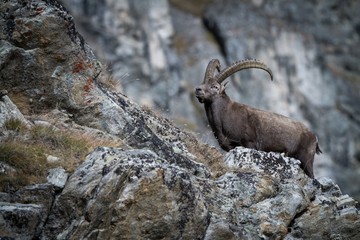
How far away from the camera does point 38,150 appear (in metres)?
12.8

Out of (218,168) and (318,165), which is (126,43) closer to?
(318,165)

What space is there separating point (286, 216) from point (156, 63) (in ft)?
233

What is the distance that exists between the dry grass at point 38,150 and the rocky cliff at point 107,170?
0.05 ft

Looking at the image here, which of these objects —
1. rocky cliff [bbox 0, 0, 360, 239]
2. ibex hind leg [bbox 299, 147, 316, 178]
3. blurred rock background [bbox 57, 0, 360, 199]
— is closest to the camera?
rocky cliff [bbox 0, 0, 360, 239]

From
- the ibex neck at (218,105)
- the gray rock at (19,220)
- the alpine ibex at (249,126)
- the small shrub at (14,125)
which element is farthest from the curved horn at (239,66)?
the gray rock at (19,220)

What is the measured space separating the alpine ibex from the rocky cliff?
1.93m

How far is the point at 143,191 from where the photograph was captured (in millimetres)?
11852

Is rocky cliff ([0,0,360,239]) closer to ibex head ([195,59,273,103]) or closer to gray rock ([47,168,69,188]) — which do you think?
gray rock ([47,168,69,188])

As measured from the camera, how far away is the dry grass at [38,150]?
12148 mm

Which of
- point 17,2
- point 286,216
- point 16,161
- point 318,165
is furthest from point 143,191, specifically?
point 318,165

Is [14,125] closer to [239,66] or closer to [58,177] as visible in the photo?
[58,177]

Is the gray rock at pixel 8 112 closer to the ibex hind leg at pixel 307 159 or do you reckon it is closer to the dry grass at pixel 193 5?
the ibex hind leg at pixel 307 159

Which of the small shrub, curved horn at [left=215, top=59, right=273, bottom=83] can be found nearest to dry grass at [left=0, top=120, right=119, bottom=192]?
the small shrub

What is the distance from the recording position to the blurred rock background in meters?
81.4
